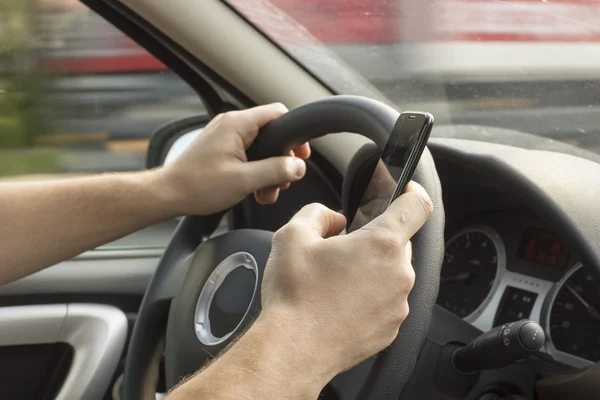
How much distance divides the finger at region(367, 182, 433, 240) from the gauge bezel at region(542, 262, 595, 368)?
44 centimetres

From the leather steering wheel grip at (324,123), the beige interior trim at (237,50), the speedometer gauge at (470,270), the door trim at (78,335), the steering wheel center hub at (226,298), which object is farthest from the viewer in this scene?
the door trim at (78,335)

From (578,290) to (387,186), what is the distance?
449mm

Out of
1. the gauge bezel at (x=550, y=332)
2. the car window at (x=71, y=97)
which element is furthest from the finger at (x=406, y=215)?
the car window at (x=71, y=97)

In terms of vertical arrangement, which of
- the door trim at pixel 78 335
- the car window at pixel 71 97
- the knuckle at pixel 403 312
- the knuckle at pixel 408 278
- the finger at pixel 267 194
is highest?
the knuckle at pixel 408 278

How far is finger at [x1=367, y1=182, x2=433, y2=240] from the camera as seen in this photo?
86 cm

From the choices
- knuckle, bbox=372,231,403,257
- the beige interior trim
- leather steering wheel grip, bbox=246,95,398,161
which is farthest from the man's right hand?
the beige interior trim

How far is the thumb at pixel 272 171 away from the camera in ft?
4.24

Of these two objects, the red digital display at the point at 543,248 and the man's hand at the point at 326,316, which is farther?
the red digital display at the point at 543,248

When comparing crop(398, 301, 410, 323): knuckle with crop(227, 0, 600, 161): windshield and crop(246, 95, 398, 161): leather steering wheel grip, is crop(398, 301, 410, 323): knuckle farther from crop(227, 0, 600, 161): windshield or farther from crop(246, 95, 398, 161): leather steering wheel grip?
crop(227, 0, 600, 161): windshield

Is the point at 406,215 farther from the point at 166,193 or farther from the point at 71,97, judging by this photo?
the point at 71,97

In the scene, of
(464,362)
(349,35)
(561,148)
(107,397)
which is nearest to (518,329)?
(464,362)

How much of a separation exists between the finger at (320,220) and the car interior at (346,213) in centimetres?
10

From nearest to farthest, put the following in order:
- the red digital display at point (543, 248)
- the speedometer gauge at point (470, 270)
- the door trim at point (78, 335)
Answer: the red digital display at point (543, 248) < the speedometer gauge at point (470, 270) < the door trim at point (78, 335)

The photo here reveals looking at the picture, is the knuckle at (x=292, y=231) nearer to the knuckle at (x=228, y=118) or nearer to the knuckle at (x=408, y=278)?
the knuckle at (x=408, y=278)
